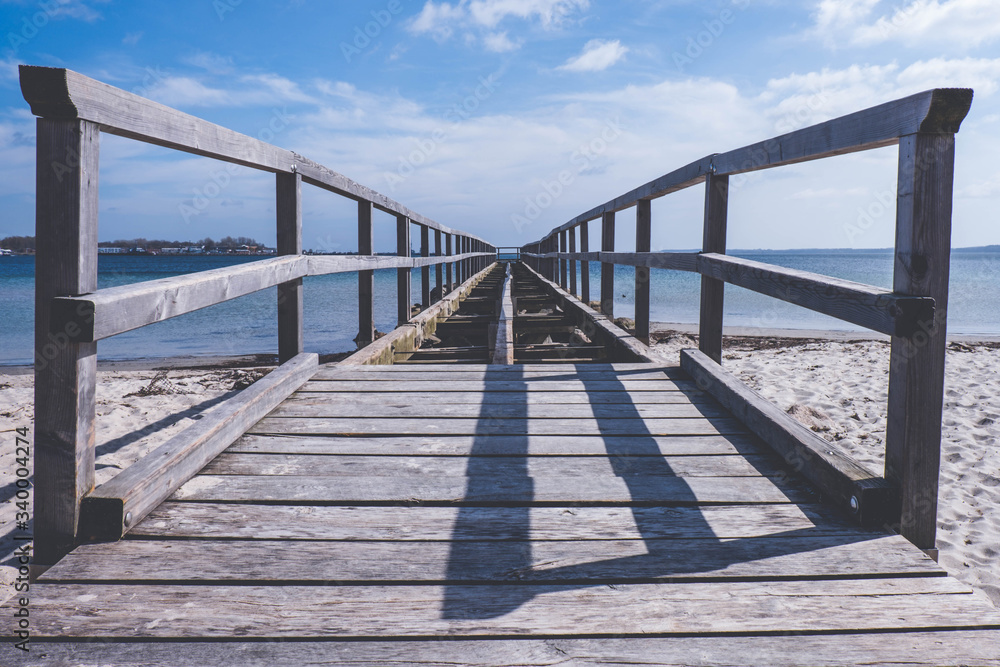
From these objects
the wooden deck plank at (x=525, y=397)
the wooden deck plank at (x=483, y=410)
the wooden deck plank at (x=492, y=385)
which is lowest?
the wooden deck plank at (x=483, y=410)

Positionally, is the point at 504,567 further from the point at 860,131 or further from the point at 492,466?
the point at 860,131

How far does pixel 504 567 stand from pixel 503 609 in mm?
162

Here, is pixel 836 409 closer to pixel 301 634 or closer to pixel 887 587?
pixel 887 587

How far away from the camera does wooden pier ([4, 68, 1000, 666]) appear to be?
1.16 meters

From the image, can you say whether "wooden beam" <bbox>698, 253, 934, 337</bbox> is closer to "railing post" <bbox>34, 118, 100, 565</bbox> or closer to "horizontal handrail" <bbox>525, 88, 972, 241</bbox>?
"horizontal handrail" <bbox>525, 88, 972, 241</bbox>

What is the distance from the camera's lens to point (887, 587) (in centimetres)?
132

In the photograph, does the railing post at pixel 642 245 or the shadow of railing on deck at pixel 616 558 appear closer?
the shadow of railing on deck at pixel 616 558

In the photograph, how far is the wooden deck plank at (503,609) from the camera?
3.88ft

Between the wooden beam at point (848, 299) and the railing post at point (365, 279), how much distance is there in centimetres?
294

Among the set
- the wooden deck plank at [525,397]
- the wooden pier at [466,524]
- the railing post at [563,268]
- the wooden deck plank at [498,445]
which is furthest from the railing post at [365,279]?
the railing post at [563,268]

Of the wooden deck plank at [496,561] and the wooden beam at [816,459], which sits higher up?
the wooden beam at [816,459]

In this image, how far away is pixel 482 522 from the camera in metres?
1.63

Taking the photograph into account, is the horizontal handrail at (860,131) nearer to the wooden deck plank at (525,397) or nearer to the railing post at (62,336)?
the wooden deck plank at (525,397)

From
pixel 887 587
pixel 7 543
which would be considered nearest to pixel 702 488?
pixel 887 587
